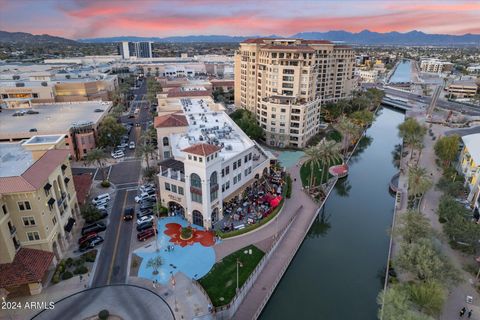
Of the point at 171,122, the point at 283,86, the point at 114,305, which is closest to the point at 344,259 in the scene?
the point at 114,305

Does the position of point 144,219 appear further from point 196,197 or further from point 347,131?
point 347,131

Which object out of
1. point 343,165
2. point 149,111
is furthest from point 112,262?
point 149,111

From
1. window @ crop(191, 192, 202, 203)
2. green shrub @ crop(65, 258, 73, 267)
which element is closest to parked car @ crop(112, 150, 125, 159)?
window @ crop(191, 192, 202, 203)

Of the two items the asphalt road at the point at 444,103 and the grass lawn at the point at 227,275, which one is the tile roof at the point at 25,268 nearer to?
the grass lawn at the point at 227,275

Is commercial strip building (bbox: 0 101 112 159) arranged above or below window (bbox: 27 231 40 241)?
above

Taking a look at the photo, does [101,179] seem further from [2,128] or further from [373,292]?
[373,292]

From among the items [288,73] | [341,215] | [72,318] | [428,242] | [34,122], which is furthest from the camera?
[288,73]

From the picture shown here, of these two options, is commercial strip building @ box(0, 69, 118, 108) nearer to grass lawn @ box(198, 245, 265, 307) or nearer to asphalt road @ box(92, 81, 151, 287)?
asphalt road @ box(92, 81, 151, 287)

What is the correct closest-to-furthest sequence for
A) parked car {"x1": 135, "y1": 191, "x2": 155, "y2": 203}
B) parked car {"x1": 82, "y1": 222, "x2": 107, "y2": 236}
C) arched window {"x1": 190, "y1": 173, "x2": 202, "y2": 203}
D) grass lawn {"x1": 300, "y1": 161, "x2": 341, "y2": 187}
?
arched window {"x1": 190, "y1": 173, "x2": 202, "y2": 203}
parked car {"x1": 82, "y1": 222, "x2": 107, "y2": 236}
parked car {"x1": 135, "y1": 191, "x2": 155, "y2": 203}
grass lawn {"x1": 300, "y1": 161, "x2": 341, "y2": 187}
